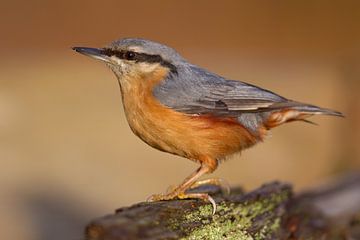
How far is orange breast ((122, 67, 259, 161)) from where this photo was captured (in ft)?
16.3

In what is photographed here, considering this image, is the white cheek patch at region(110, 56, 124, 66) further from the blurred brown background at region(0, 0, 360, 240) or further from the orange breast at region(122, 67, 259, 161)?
the blurred brown background at region(0, 0, 360, 240)

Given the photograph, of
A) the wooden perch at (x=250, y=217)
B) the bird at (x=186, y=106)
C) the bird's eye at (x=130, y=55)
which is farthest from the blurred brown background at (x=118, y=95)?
the bird's eye at (x=130, y=55)

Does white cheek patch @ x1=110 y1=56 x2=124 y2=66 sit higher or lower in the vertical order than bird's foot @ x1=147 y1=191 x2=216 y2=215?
higher

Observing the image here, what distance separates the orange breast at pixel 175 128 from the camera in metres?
4.96

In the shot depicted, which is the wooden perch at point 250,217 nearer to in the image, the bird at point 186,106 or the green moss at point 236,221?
the green moss at point 236,221

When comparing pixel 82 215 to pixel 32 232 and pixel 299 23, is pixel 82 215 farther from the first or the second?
pixel 299 23

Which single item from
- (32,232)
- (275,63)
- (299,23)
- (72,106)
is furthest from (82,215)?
(299,23)

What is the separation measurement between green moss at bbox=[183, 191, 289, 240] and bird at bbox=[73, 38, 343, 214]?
1.17 ft

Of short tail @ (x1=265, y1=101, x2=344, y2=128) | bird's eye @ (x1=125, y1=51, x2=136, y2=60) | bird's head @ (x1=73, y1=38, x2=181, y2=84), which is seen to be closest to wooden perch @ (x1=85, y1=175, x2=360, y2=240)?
short tail @ (x1=265, y1=101, x2=344, y2=128)

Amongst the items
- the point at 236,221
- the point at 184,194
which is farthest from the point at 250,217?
the point at 184,194

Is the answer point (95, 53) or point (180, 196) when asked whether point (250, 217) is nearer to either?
point (180, 196)

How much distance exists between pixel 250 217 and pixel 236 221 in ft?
0.56

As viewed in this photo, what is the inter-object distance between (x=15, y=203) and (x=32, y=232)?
46 centimetres

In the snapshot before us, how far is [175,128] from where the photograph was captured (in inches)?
196
